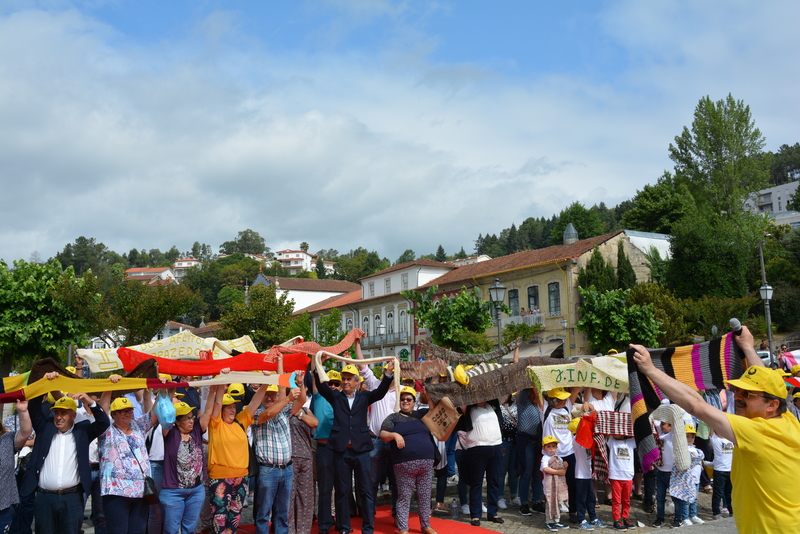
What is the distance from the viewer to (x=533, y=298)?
132ft

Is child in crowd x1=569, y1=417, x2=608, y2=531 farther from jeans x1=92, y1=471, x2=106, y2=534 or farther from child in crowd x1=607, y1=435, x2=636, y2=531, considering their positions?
jeans x1=92, y1=471, x2=106, y2=534

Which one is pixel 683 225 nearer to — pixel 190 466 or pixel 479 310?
pixel 479 310

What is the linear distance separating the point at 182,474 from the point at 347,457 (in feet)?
7.69

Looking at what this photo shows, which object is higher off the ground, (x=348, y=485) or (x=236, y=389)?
(x=236, y=389)

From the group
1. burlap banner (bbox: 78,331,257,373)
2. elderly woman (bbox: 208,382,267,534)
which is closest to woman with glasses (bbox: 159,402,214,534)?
elderly woman (bbox: 208,382,267,534)

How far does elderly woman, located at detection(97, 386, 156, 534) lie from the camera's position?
632 centimetres

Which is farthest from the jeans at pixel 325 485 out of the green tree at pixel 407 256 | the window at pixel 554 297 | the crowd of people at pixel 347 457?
the green tree at pixel 407 256

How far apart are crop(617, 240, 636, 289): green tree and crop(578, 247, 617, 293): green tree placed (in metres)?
0.79

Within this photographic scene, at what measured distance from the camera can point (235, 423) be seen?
24.4 ft

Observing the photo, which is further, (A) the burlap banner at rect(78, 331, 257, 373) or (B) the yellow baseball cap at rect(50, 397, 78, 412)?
(A) the burlap banner at rect(78, 331, 257, 373)

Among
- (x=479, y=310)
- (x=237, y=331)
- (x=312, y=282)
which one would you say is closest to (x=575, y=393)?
(x=479, y=310)

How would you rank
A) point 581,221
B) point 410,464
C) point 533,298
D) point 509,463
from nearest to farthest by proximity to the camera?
point 410,464 → point 509,463 → point 533,298 → point 581,221

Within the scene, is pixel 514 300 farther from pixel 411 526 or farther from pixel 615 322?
pixel 411 526

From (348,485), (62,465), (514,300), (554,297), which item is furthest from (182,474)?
(514,300)
